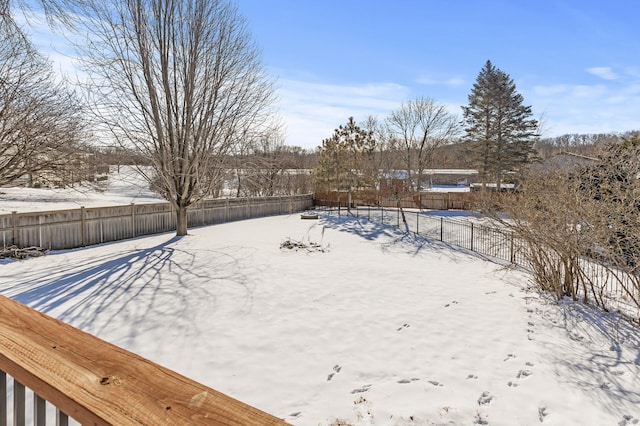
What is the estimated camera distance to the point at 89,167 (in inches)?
507

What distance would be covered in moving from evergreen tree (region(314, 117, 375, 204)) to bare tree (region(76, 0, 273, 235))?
11528 millimetres

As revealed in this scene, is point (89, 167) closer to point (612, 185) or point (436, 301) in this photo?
point (436, 301)

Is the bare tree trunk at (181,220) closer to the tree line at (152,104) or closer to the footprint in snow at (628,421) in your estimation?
the tree line at (152,104)

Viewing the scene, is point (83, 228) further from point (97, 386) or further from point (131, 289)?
point (97, 386)

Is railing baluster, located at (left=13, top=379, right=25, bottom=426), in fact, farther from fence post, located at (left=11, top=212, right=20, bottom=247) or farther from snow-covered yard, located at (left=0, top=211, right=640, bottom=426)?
fence post, located at (left=11, top=212, right=20, bottom=247)

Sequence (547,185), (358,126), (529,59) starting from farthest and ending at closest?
(358,126), (529,59), (547,185)

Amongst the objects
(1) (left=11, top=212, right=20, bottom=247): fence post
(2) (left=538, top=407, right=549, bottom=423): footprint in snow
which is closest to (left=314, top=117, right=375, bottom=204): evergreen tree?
(1) (left=11, top=212, right=20, bottom=247): fence post

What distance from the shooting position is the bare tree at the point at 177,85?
1178cm

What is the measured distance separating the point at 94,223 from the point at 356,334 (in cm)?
1015

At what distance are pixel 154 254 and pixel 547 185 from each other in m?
9.78

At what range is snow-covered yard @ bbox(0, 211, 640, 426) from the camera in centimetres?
377

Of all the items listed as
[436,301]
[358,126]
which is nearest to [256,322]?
[436,301]

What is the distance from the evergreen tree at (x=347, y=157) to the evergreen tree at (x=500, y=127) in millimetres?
9778

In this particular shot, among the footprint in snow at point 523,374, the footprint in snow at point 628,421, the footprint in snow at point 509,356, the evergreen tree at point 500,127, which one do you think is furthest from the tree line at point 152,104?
the evergreen tree at point 500,127
